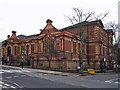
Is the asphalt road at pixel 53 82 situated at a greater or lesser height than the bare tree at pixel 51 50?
lesser

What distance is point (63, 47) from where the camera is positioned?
3048cm

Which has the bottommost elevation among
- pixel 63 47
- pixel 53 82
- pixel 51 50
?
pixel 53 82

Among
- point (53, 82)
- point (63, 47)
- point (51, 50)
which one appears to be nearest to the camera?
point (53, 82)

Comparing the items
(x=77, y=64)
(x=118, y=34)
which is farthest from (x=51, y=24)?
(x=118, y=34)

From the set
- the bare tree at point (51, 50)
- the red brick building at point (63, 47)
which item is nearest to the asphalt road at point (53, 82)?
the red brick building at point (63, 47)

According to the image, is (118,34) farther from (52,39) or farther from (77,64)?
(52,39)

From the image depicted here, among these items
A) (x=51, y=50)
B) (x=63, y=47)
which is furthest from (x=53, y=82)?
(x=63, y=47)

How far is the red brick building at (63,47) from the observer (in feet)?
101

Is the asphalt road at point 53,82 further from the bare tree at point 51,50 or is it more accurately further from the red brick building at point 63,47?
the bare tree at point 51,50

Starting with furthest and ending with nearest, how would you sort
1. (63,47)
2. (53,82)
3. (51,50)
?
1. (63,47)
2. (51,50)
3. (53,82)

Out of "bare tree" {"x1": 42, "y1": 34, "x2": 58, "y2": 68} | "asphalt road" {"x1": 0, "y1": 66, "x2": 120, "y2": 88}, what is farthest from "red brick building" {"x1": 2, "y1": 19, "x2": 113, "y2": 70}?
"asphalt road" {"x1": 0, "y1": 66, "x2": 120, "y2": 88}

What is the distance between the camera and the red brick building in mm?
30812

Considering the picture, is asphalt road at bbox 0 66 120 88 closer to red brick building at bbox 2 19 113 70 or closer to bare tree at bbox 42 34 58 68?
red brick building at bbox 2 19 113 70

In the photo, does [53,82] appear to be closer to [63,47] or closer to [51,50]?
[51,50]
